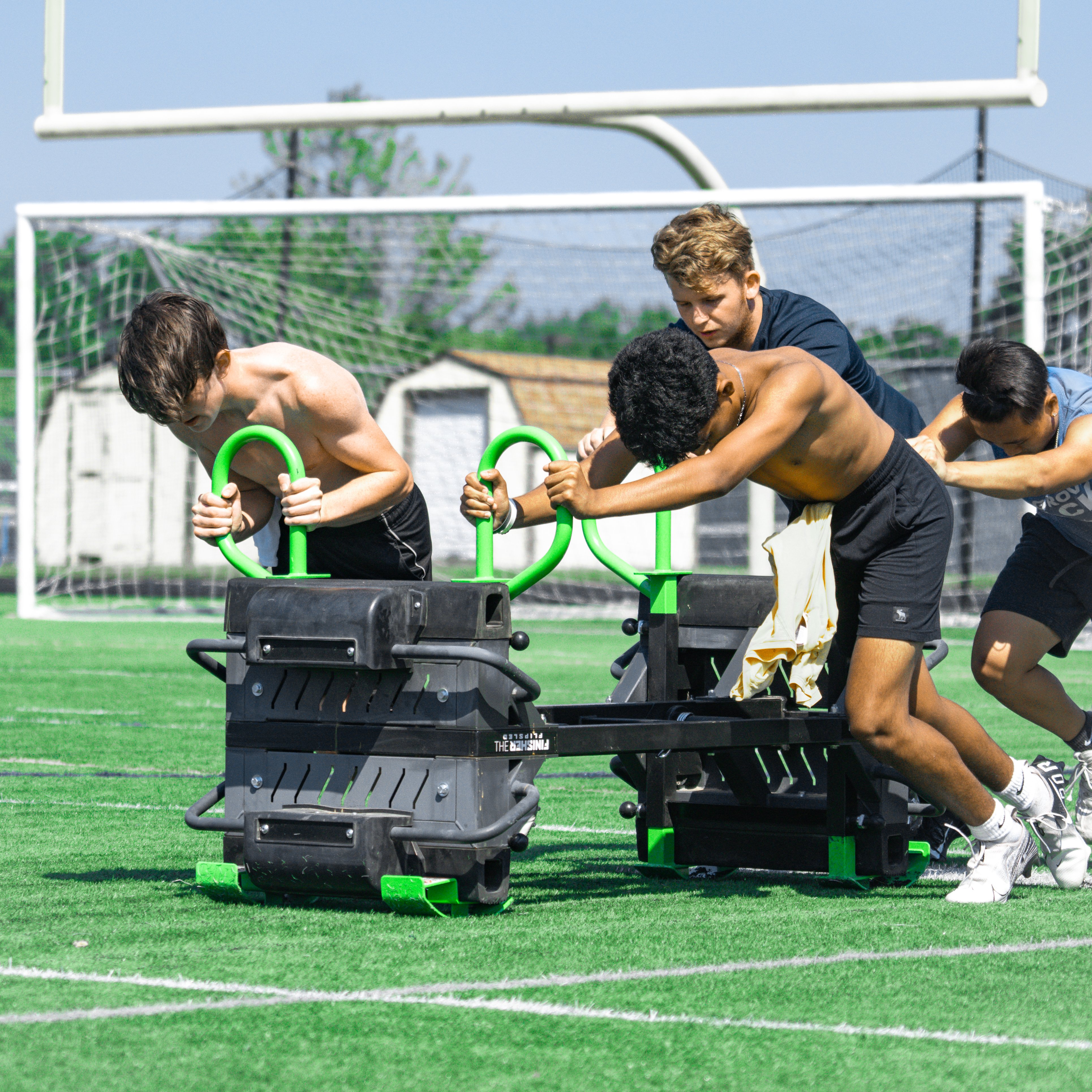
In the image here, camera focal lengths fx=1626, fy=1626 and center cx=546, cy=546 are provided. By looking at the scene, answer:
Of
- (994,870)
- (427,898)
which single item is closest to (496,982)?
(427,898)

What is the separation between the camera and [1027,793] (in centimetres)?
470

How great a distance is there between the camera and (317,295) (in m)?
19.7

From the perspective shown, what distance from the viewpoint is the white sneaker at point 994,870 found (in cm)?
439

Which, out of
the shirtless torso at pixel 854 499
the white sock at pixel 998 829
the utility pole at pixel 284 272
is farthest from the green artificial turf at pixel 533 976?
the utility pole at pixel 284 272

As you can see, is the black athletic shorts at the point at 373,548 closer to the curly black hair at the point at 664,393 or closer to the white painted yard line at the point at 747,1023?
the curly black hair at the point at 664,393

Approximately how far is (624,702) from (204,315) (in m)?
1.59

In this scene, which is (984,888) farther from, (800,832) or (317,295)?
(317,295)

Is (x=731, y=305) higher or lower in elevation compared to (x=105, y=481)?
higher

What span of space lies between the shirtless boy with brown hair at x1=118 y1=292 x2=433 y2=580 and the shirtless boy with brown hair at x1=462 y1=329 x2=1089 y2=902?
50cm

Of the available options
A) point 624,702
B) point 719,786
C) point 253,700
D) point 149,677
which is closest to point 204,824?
point 253,700

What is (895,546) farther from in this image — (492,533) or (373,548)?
(373,548)

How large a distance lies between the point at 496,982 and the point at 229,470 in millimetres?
1868

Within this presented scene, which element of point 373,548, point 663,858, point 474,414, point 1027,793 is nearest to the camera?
point 1027,793

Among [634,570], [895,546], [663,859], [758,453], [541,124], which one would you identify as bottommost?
[663,859]
